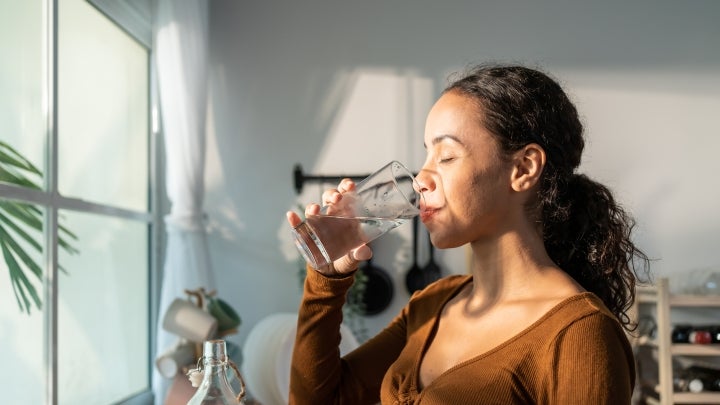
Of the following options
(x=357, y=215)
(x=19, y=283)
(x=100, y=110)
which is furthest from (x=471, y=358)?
(x=100, y=110)

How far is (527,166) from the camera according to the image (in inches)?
45.3

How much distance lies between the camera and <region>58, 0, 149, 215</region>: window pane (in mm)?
2420

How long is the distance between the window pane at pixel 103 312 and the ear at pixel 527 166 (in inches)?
65.0

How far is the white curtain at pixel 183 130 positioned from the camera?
305 cm

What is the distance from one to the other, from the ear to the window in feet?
4.38

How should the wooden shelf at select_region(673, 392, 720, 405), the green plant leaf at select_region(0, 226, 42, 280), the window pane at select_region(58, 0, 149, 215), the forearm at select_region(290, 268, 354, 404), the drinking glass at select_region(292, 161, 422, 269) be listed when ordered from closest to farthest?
the drinking glass at select_region(292, 161, 422, 269) → the forearm at select_region(290, 268, 354, 404) → the green plant leaf at select_region(0, 226, 42, 280) → the window pane at select_region(58, 0, 149, 215) → the wooden shelf at select_region(673, 392, 720, 405)

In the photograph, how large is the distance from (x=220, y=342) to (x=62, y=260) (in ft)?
5.41

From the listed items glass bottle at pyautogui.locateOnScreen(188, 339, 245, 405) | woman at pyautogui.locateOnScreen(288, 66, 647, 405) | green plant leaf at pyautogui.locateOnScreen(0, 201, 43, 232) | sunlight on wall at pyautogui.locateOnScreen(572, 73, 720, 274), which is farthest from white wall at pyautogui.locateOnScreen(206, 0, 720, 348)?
glass bottle at pyautogui.locateOnScreen(188, 339, 245, 405)

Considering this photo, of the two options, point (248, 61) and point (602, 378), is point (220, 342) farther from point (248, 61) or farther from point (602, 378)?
point (248, 61)

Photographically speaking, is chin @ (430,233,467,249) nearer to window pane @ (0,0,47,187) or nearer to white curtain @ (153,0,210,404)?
window pane @ (0,0,47,187)

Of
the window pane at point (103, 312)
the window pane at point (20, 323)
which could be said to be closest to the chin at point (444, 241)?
the window pane at point (20, 323)

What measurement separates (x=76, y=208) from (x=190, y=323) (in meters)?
0.53

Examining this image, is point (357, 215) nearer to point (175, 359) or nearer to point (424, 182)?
point (424, 182)

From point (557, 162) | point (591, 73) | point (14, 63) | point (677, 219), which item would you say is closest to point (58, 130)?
point (14, 63)
